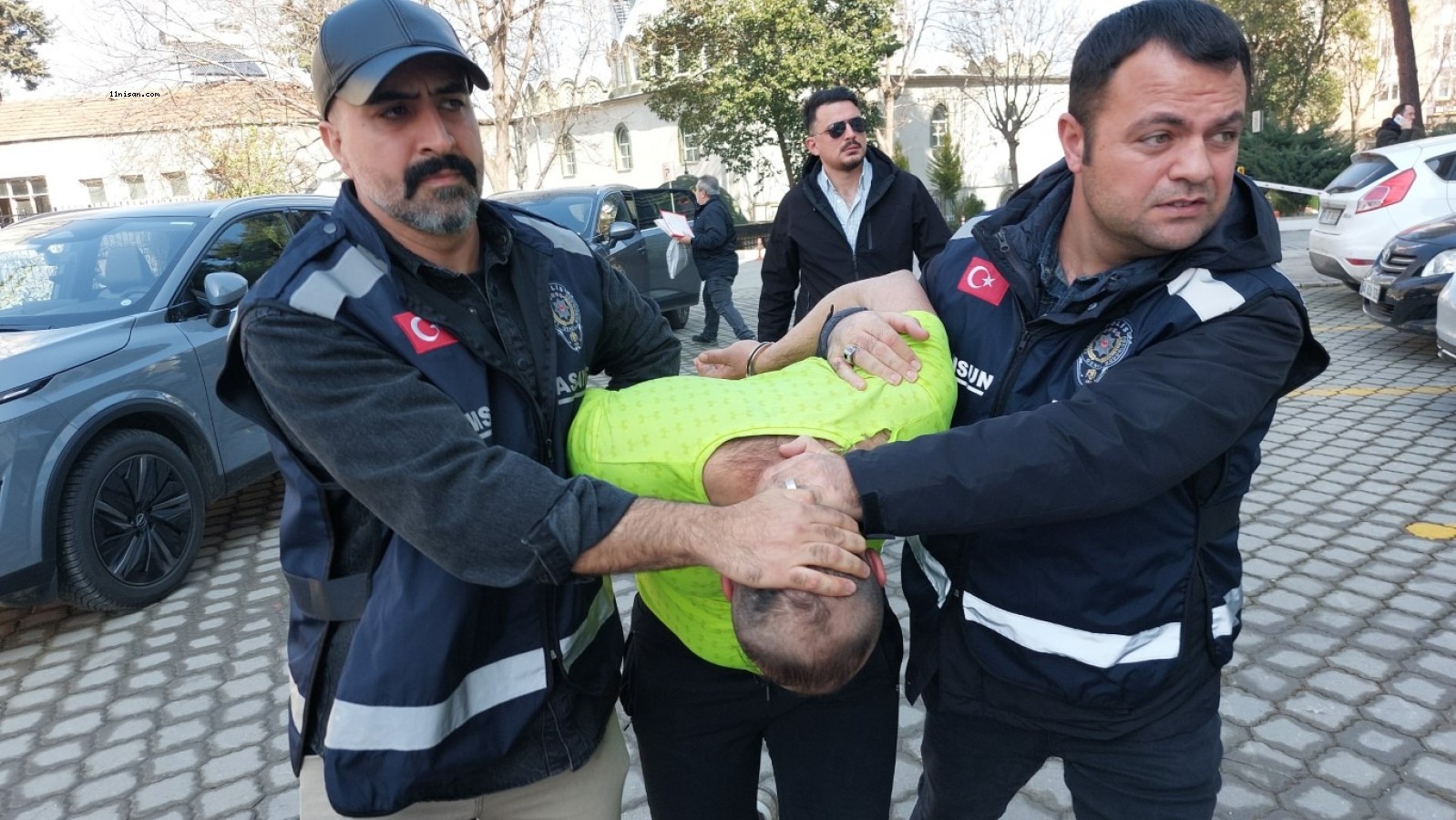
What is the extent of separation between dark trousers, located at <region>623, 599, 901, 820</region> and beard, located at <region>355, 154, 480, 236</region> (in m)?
0.94

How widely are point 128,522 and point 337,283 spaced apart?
388 cm

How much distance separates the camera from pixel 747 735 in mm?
2008

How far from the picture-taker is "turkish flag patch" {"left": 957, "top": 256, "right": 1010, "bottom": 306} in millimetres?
1875

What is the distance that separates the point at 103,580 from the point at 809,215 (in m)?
3.84

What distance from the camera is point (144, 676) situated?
404 centimetres

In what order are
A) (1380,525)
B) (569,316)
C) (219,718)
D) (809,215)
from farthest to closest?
(809,215) → (1380,525) → (219,718) → (569,316)

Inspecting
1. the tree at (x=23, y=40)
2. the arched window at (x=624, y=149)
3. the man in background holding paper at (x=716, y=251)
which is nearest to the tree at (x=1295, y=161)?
the man in background holding paper at (x=716, y=251)

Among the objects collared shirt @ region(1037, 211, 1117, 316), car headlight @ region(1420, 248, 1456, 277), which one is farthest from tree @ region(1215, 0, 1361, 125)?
collared shirt @ region(1037, 211, 1117, 316)

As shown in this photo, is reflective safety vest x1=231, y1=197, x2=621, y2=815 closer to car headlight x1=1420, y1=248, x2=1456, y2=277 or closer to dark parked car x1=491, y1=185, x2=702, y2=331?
dark parked car x1=491, y1=185, x2=702, y2=331

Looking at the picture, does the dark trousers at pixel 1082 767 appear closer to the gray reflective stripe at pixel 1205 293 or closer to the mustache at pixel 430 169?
the gray reflective stripe at pixel 1205 293

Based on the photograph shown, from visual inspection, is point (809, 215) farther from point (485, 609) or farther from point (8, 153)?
point (8, 153)

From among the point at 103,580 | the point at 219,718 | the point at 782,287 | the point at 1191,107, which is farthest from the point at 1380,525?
the point at 103,580

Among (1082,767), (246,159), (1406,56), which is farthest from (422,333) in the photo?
(1406,56)

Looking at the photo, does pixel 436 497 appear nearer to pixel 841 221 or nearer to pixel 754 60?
pixel 841 221
